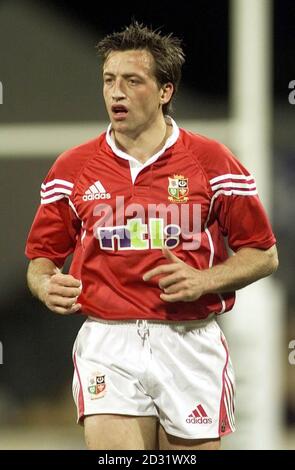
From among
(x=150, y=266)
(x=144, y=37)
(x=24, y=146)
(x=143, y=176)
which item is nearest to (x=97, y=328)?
(x=150, y=266)

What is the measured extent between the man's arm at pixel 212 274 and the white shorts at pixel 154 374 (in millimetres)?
140

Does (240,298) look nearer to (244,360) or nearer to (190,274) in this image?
(244,360)

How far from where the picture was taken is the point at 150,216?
9.20ft

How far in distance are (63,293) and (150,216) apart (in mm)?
318

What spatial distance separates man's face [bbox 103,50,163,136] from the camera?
279 centimetres

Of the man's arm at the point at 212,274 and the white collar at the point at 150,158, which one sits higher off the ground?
the white collar at the point at 150,158

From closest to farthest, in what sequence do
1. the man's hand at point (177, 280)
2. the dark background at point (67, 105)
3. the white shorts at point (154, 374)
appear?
the man's hand at point (177, 280)
the white shorts at point (154, 374)
the dark background at point (67, 105)

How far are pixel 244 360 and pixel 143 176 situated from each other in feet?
6.31

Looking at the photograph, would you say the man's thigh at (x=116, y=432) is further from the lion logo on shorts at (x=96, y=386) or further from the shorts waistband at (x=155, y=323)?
the shorts waistband at (x=155, y=323)

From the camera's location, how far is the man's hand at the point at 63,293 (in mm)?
2656

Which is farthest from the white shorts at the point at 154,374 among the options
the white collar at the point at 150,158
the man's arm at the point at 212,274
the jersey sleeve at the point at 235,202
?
the white collar at the point at 150,158

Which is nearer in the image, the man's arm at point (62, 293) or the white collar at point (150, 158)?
the man's arm at point (62, 293)

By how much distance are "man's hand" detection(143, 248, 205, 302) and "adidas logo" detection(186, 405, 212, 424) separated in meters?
0.31

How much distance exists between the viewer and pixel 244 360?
15.0 ft
